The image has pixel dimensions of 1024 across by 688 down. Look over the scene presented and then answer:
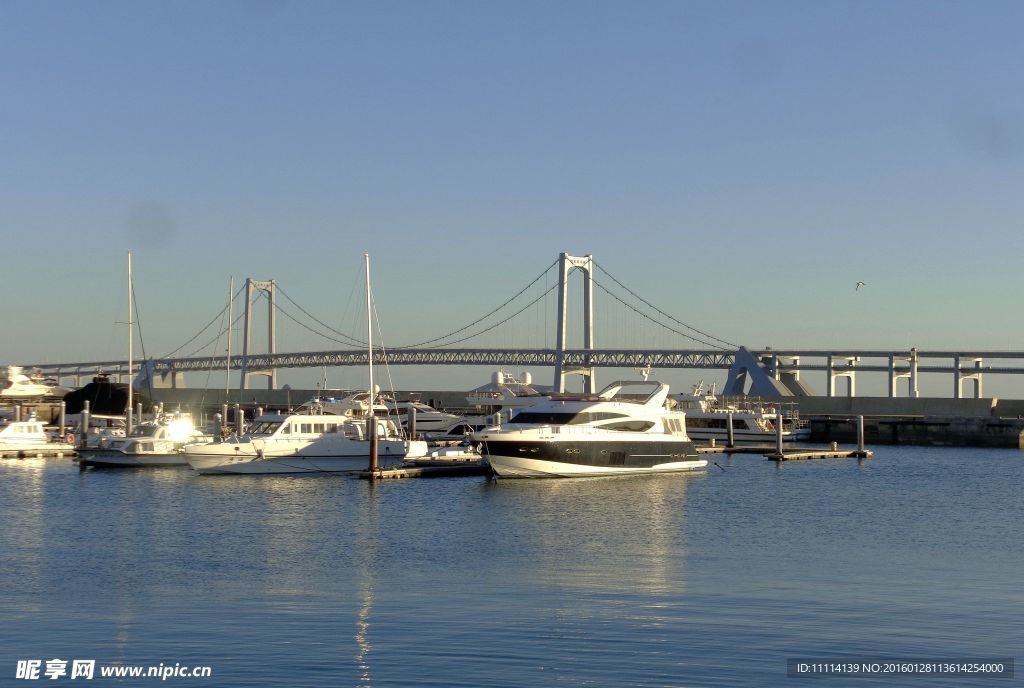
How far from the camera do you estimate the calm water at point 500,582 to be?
51.0 ft

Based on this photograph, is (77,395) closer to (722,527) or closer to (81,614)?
(722,527)

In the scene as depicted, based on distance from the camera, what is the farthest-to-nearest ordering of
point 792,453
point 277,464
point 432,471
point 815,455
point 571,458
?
point 815,455, point 792,453, point 432,471, point 277,464, point 571,458

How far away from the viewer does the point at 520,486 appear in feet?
127

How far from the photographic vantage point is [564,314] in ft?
358

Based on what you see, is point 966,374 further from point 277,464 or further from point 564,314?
point 277,464

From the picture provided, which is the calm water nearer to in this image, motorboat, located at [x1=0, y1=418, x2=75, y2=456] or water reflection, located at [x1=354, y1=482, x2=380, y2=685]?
water reflection, located at [x1=354, y1=482, x2=380, y2=685]

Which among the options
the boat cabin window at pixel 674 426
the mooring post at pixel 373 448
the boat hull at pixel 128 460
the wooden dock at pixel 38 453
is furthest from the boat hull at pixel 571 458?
the wooden dock at pixel 38 453

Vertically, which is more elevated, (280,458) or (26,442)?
(26,442)

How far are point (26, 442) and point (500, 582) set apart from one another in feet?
117

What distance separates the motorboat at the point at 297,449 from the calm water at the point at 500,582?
10.8 feet

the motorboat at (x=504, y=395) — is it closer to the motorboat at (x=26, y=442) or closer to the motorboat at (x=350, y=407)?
the motorboat at (x=350, y=407)

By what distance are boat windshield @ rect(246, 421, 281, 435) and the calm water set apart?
5488 millimetres

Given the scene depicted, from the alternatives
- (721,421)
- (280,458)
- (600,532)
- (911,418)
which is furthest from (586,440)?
(911,418)

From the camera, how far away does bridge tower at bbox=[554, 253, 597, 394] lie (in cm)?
10719
